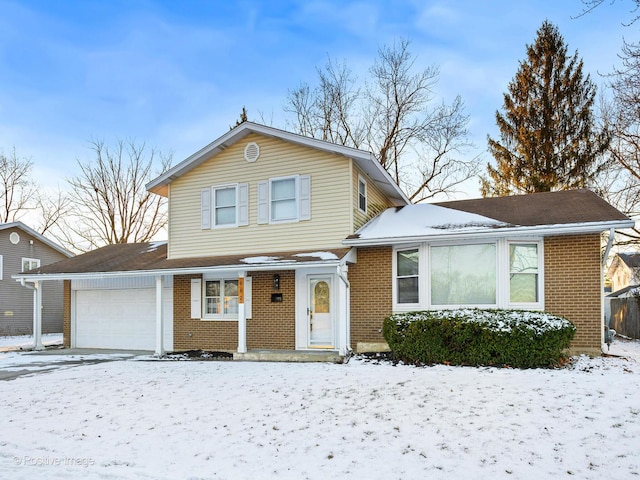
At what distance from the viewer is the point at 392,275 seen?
39.8 ft

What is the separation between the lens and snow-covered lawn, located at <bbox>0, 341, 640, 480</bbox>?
17.4 ft

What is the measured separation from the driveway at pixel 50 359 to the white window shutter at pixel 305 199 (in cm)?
641

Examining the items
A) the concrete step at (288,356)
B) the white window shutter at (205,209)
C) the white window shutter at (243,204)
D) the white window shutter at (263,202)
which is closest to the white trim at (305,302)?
the concrete step at (288,356)

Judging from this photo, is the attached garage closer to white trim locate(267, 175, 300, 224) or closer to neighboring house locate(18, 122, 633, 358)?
neighboring house locate(18, 122, 633, 358)

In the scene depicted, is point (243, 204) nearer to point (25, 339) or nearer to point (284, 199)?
point (284, 199)

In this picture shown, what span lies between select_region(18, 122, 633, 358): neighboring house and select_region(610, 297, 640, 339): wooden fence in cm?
880

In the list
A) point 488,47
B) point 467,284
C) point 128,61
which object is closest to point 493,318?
point 467,284

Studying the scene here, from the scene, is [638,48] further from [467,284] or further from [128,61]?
[128,61]

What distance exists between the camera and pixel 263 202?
529 inches

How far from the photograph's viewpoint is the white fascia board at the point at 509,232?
32.4ft

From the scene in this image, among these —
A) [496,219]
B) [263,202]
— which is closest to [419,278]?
[496,219]

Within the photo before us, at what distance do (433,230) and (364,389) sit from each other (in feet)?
15.9

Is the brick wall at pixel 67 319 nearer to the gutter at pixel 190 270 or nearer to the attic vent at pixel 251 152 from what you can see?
the gutter at pixel 190 270

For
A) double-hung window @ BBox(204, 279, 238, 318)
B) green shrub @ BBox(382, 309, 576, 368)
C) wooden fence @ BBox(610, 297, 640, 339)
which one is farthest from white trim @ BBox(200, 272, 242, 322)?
wooden fence @ BBox(610, 297, 640, 339)
